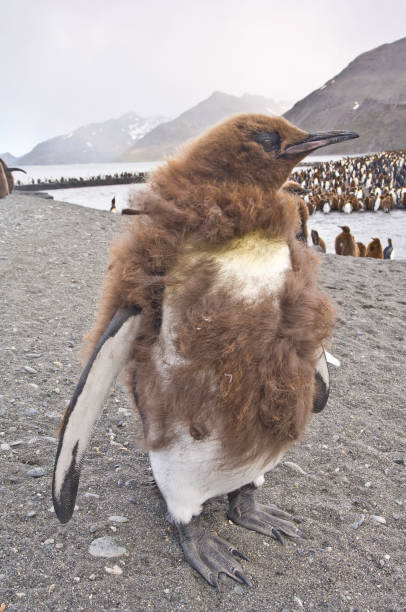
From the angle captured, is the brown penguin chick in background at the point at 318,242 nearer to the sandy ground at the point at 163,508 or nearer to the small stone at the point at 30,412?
the sandy ground at the point at 163,508

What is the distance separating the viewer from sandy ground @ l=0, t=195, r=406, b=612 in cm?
145

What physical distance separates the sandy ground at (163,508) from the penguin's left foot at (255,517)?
→ 0.11 feet

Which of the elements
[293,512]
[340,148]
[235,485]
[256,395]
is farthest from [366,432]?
[340,148]

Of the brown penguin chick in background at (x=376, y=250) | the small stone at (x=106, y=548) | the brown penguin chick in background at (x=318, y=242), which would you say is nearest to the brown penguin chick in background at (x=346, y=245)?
the brown penguin chick in background at (x=376, y=250)

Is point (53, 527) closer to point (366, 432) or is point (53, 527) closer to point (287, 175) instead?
point (287, 175)

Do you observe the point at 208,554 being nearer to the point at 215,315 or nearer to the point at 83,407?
the point at 83,407

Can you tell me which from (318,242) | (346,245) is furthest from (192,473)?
(318,242)

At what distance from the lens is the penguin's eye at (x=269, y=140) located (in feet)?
4.22

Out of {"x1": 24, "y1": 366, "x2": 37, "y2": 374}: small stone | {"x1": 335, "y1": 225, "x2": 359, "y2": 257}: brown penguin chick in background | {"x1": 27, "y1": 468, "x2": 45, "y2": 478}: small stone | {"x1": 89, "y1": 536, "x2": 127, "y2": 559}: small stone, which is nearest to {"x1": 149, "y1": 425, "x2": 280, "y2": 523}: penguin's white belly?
{"x1": 89, "y1": 536, "x2": 127, "y2": 559}: small stone

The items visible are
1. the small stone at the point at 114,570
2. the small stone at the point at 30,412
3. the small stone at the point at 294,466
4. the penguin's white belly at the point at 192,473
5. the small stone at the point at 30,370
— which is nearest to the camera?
the penguin's white belly at the point at 192,473

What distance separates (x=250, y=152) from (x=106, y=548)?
Answer: 1.29 m

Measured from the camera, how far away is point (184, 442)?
137cm

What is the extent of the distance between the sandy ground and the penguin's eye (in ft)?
4.20

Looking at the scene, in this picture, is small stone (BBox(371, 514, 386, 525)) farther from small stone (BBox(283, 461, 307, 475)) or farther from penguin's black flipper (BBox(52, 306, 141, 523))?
penguin's black flipper (BBox(52, 306, 141, 523))
